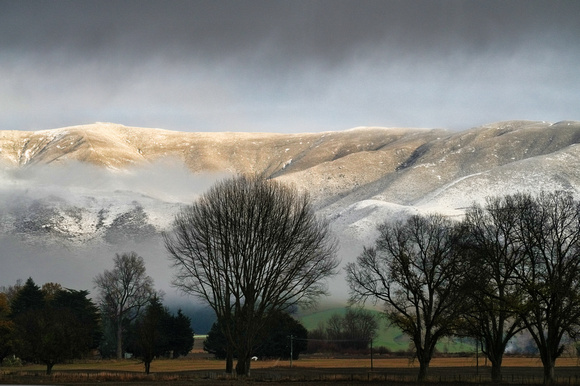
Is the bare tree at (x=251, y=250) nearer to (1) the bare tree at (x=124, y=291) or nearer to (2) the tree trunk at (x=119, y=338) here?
(1) the bare tree at (x=124, y=291)

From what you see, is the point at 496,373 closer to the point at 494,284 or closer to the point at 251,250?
the point at 494,284

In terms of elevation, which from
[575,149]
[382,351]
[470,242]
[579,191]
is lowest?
[382,351]

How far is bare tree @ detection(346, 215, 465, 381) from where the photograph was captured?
53062 millimetres

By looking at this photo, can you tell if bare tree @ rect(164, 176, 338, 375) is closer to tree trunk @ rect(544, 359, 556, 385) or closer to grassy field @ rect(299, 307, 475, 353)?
tree trunk @ rect(544, 359, 556, 385)

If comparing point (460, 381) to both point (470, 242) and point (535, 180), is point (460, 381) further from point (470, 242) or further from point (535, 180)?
point (535, 180)

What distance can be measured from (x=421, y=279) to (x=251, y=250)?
48.1 feet

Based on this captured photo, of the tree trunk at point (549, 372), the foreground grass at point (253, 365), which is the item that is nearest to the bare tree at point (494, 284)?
the tree trunk at point (549, 372)

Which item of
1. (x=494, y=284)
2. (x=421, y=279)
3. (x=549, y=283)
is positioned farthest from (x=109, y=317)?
(x=549, y=283)

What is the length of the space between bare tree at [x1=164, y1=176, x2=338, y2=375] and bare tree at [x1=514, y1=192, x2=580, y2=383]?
15741 millimetres

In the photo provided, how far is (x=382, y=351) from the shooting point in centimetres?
11100

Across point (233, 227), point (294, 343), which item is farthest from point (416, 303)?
point (294, 343)

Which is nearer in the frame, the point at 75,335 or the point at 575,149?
the point at 75,335

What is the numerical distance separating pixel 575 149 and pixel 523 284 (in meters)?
159

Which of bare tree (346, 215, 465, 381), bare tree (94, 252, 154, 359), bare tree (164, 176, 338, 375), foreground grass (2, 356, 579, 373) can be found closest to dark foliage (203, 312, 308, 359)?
foreground grass (2, 356, 579, 373)
